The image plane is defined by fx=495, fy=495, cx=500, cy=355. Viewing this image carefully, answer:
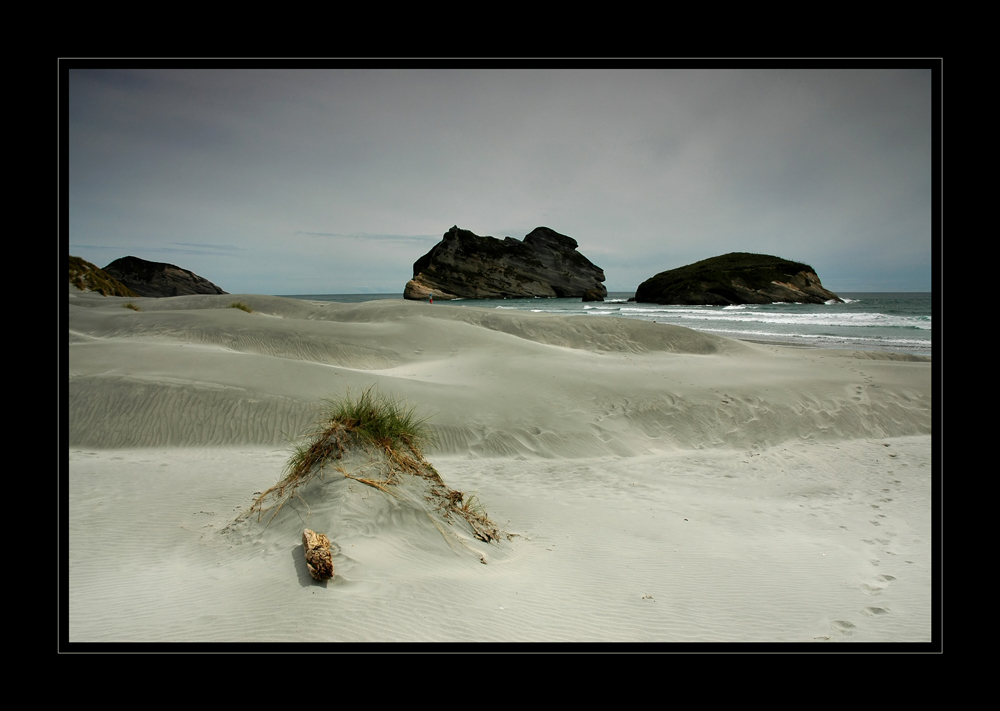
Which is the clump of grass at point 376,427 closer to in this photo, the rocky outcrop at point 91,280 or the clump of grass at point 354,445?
the clump of grass at point 354,445

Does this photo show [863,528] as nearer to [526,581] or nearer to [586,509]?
[586,509]

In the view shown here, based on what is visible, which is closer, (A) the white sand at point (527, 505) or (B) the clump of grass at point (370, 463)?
(A) the white sand at point (527, 505)

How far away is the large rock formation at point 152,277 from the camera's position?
153ft

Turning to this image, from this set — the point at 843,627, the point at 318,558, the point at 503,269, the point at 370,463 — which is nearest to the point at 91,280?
the point at 370,463

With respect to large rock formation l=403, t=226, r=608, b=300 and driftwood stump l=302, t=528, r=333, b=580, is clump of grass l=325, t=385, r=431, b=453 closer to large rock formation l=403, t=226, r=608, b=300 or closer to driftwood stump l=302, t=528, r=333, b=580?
driftwood stump l=302, t=528, r=333, b=580

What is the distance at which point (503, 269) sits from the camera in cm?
8381

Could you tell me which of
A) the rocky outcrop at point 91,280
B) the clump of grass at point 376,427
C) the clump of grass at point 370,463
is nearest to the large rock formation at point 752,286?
the rocky outcrop at point 91,280

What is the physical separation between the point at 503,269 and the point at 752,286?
40.7 m

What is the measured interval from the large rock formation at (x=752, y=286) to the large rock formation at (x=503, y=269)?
2353 cm

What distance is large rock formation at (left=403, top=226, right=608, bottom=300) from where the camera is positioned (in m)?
78.1

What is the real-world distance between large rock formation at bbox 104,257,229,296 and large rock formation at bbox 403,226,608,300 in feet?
107

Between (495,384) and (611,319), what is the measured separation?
410 inches

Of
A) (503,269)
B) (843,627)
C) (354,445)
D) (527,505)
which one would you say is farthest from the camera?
(503,269)

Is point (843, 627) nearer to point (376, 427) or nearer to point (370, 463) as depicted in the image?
point (370, 463)
